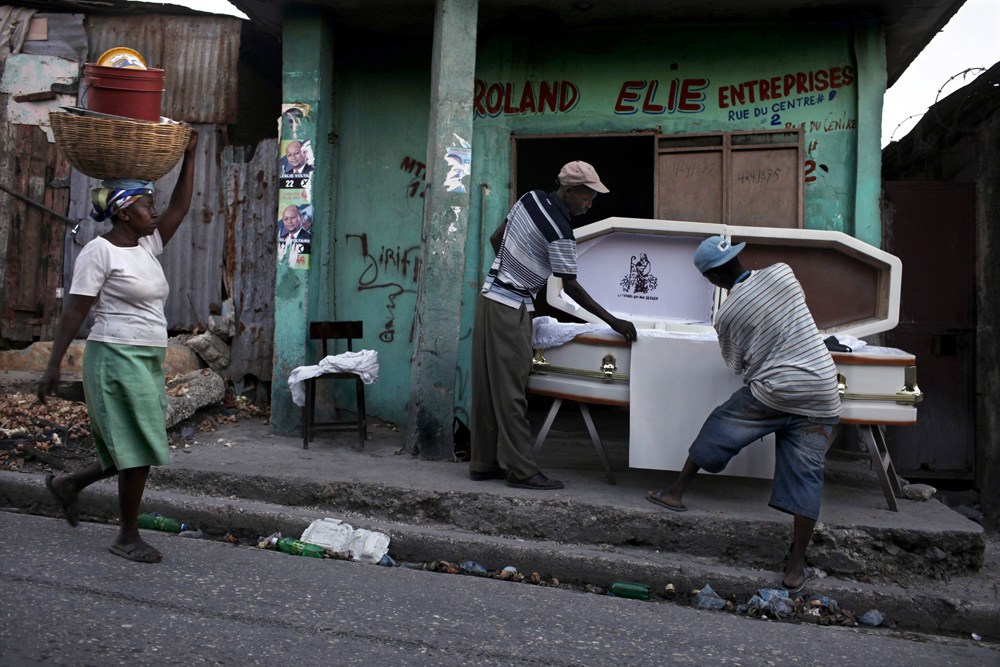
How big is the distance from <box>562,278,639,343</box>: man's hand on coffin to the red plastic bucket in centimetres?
226

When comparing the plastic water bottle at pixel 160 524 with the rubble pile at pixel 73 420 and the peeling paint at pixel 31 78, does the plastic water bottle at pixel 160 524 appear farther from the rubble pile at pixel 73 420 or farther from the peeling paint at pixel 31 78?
the peeling paint at pixel 31 78

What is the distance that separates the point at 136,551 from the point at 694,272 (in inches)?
141

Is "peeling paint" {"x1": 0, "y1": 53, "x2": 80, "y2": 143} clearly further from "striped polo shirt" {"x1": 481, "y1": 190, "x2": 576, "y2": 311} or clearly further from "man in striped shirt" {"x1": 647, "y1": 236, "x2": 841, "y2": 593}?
"man in striped shirt" {"x1": 647, "y1": 236, "x2": 841, "y2": 593}

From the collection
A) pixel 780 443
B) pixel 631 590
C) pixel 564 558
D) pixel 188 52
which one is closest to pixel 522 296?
pixel 564 558

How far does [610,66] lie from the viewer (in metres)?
6.08

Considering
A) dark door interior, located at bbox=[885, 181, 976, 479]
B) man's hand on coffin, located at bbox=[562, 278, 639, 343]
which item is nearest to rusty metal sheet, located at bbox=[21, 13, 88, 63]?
man's hand on coffin, located at bbox=[562, 278, 639, 343]

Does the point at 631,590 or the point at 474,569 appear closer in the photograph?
the point at 631,590

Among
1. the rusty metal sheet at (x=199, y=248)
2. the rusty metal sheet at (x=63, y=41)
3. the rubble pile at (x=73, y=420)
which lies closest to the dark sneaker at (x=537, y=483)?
the rubble pile at (x=73, y=420)

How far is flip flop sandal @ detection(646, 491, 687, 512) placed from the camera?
13.1ft

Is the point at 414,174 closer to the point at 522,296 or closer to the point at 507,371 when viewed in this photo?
the point at 522,296

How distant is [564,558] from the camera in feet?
12.5

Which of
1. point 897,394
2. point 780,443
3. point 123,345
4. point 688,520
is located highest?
point 123,345

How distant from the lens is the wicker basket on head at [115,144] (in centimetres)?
341

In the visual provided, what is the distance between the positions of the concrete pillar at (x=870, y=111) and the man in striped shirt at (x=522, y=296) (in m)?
2.42
